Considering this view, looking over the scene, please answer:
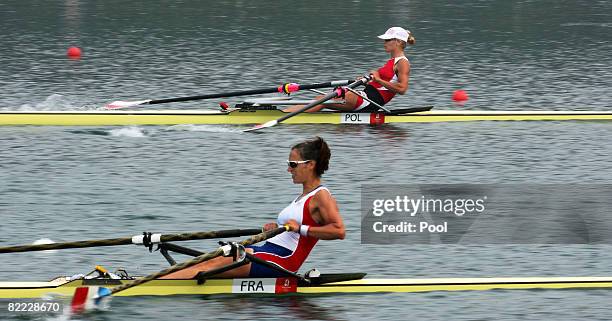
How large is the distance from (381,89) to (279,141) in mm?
2020

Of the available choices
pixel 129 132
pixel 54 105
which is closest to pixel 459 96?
pixel 129 132

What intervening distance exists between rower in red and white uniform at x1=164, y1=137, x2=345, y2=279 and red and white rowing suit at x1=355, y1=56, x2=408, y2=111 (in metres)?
9.73

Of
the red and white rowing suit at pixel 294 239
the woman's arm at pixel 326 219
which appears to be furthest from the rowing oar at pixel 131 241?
the woman's arm at pixel 326 219

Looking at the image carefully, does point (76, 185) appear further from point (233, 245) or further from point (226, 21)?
point (226, 21)

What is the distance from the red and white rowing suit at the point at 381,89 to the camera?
72.9 feet

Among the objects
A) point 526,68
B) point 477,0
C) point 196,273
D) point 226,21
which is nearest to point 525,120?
point 526,68

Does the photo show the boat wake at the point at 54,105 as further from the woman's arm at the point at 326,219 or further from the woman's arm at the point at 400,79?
the woman's arm at the point at 326,219

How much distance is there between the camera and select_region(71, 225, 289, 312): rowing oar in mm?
12211

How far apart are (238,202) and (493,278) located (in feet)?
16.9

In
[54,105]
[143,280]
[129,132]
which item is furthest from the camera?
[54,105]

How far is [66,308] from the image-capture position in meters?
12.5

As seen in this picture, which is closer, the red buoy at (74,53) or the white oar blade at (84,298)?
the white oar blade at (84,298)

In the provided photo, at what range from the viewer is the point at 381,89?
22.4m

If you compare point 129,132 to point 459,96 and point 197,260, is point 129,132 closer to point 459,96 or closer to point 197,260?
point 459,96
